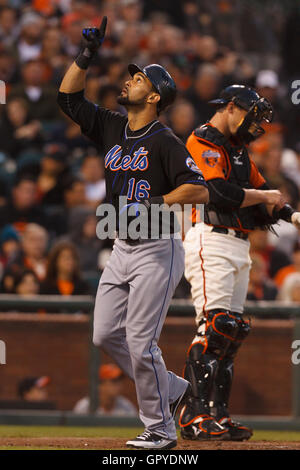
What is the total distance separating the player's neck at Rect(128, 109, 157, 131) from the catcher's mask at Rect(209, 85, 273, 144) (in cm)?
94

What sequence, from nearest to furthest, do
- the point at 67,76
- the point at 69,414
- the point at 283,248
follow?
the point at 67,76, the point at 69,414, the point at 283,248

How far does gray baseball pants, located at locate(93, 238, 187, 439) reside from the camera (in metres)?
4.91

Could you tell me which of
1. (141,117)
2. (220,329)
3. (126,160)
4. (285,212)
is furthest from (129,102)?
(220,329)

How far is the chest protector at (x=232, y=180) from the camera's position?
5812 mm

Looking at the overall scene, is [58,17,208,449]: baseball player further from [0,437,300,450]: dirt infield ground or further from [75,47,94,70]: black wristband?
[0,437,300,450]: dirt infield ground

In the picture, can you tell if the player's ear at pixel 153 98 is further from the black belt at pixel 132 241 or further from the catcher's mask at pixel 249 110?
the catcher's mask at pixel 249 110

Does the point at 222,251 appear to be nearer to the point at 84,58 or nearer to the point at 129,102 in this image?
the point at 129,102

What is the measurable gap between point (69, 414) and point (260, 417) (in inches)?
64.5

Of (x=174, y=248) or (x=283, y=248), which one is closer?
(x=174, y=248)

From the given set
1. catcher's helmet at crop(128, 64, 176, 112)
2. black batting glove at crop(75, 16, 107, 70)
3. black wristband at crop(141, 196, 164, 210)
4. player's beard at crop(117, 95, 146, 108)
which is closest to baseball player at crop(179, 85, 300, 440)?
catcher's helmet at crop(128, 64, 176, 112)

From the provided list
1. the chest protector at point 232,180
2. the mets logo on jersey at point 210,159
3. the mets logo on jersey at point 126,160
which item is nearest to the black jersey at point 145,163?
the mets logo on jersey at point 126,160

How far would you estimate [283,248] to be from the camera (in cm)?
998
